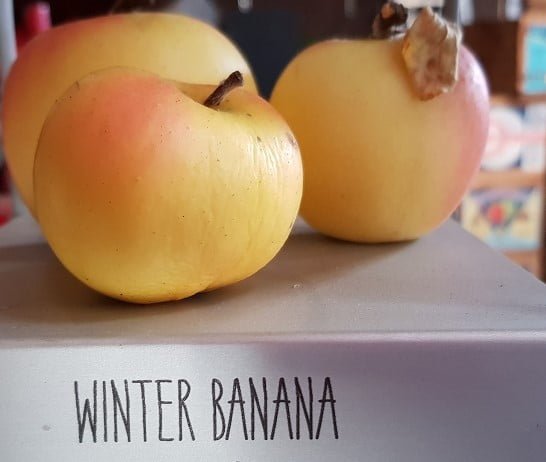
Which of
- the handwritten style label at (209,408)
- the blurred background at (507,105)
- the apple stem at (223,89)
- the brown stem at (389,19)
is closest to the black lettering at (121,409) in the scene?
the handwritten style label at (209,408)

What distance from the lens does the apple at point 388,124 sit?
15.6 inches

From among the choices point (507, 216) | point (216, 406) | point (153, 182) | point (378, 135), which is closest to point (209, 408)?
point (216, 406)

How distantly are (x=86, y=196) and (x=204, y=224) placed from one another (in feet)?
0.18

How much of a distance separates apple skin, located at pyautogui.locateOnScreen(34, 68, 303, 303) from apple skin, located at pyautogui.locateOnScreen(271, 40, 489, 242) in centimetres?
11

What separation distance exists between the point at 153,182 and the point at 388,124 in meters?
0.19

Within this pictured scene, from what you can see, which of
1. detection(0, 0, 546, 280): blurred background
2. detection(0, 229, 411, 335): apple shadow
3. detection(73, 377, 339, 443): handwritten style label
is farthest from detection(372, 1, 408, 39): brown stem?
detection(0, 0, 546, 280): blurred background

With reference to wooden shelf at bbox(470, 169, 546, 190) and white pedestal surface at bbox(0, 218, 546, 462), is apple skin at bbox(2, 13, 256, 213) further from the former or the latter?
wooden shelf at bbox(470, 169, 546, 190)

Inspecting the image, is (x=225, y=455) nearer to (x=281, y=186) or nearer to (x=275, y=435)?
(x=275, y=435)

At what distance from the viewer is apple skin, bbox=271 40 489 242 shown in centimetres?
40

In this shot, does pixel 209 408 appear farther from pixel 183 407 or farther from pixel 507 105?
pixel 507 105

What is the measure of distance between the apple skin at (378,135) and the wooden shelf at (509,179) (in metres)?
1.15

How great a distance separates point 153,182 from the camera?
282 millimetres

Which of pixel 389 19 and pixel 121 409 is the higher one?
pixel 389 19

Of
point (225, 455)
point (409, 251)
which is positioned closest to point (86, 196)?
point (225, 455)
